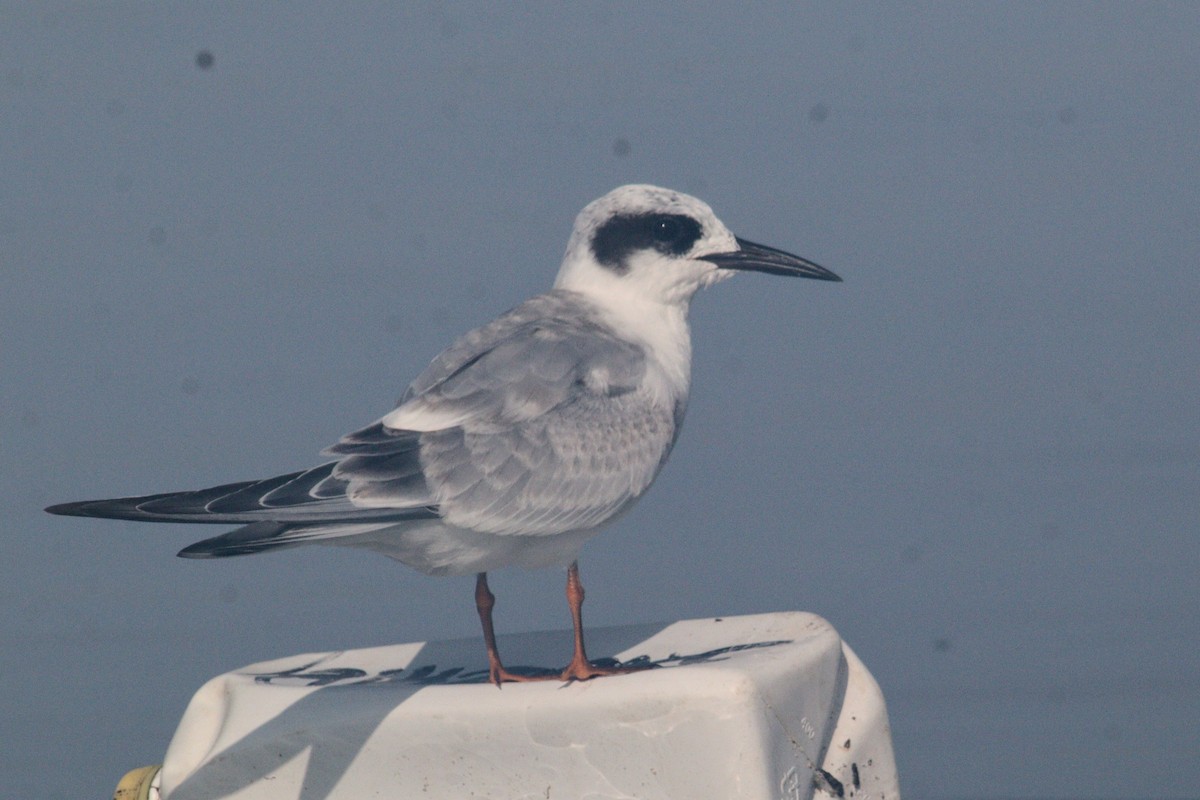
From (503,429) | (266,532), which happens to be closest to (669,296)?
(503,429)

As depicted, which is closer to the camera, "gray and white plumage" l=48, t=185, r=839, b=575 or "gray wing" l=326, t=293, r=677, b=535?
"gray and white plumage" l=48, t=185, r=839, b=575

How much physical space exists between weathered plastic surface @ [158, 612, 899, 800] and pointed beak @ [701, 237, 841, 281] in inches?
54.8

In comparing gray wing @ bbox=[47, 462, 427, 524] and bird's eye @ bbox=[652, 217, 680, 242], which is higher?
bird's eye @ bbox=[652, 217, 680, 242]

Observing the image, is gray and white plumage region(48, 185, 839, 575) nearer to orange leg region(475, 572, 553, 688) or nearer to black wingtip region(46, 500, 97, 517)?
black wingtip region(46, 500, 97, 517)

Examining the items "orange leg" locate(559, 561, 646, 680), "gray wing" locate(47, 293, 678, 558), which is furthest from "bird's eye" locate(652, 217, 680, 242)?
"orange leg" locate(559, 561, 646, 680)

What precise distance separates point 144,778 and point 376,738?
105 cm

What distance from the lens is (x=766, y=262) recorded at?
579 cm

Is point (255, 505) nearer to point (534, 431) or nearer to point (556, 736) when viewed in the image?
point (534, 431)

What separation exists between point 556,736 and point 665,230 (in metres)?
1.94

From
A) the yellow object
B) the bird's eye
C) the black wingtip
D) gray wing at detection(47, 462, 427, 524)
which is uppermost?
the bird's eye

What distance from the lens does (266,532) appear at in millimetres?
4590

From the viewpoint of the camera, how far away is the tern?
469 centimetres

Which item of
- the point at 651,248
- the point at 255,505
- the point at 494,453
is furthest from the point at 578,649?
the point at 651,248

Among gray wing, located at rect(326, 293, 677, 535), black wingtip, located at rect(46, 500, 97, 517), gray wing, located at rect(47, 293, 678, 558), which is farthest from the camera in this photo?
gray wing, located at rect(326, 293, 677, 535)
